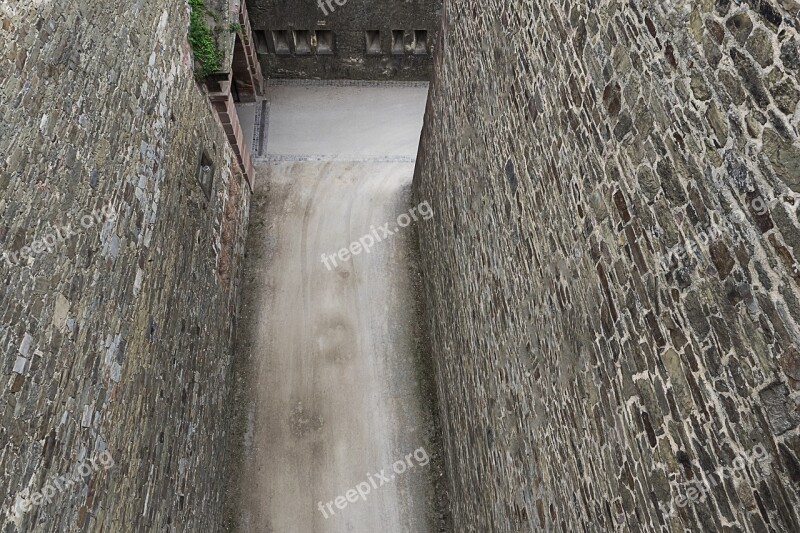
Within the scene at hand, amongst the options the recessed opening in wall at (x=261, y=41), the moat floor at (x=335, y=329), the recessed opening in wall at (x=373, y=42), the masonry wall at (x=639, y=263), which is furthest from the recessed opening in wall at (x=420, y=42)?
the masonry wall at (x=639, y=263)

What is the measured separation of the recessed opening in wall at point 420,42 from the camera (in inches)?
470

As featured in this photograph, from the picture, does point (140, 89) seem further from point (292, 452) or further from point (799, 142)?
point (799, 142)

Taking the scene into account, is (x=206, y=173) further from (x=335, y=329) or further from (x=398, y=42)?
(x=398, y=42)

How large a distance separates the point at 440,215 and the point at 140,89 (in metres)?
4.00

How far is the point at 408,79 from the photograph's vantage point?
12648 mm

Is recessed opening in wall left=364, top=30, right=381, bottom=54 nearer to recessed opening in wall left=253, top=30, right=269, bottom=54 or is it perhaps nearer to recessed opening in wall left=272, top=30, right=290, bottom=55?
recessed opening in wall left=272, top=30, right=290, bottom=55

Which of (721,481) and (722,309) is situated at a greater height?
(722,309)

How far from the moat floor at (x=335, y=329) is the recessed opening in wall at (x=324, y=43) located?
86 centimetres

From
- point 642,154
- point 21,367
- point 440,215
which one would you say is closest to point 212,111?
point 440,215

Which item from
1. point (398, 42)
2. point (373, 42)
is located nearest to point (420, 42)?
point (398, 42)

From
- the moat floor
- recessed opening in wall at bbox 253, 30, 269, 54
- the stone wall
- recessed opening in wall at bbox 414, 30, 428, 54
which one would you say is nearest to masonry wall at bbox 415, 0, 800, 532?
the moat floor

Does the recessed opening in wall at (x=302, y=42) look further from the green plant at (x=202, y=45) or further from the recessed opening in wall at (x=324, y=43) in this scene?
the green plant at (x=202, y=45)

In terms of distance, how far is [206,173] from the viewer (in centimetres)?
789

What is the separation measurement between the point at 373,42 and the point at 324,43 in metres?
1.04
